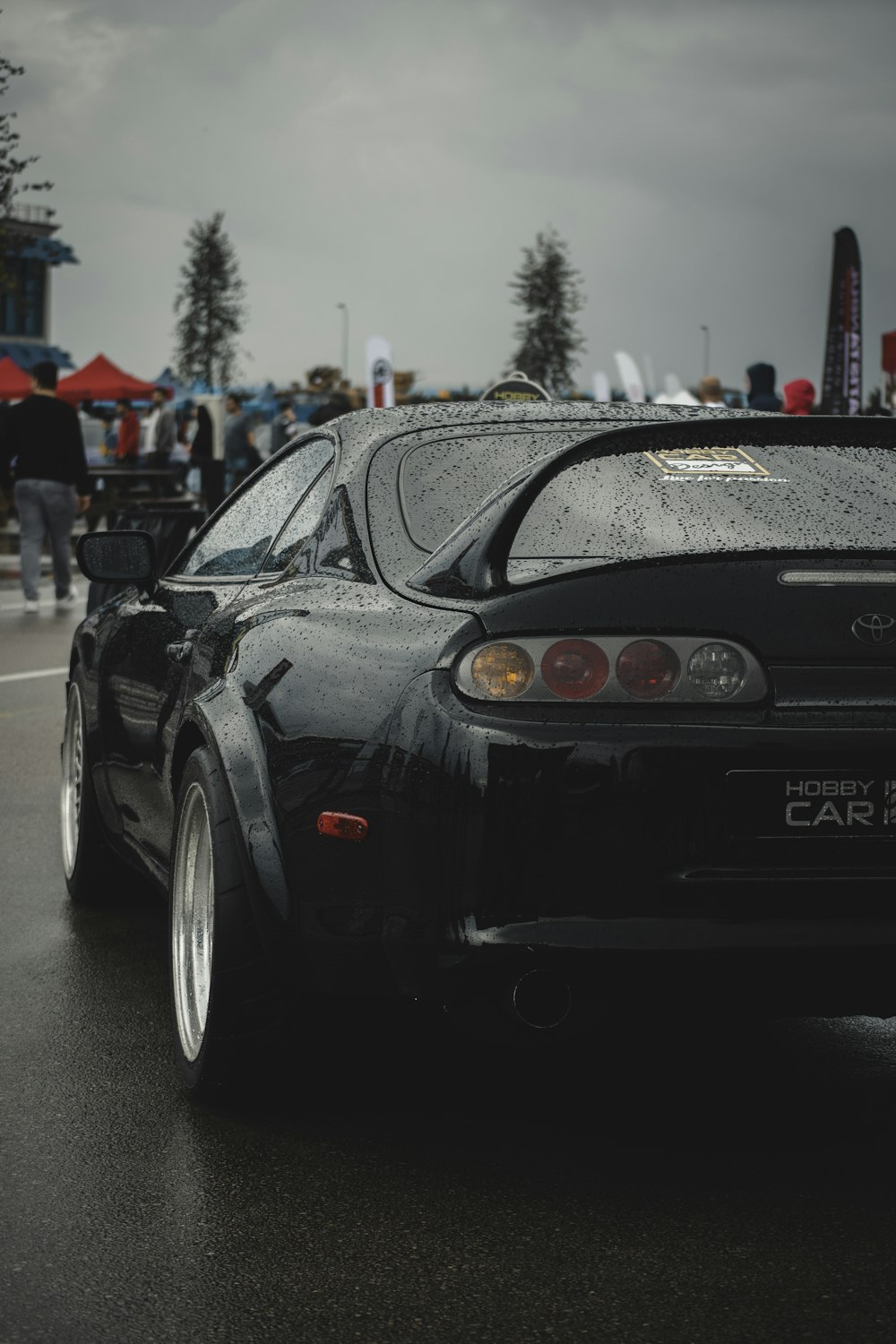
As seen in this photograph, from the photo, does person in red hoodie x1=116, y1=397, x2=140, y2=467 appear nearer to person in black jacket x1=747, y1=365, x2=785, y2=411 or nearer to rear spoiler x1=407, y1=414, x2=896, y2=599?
person in black jacket x1=747, y1=365, x2=785, y2=411

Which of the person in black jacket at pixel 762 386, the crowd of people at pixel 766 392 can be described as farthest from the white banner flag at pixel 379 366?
the person in black jacket at pixel 762 386

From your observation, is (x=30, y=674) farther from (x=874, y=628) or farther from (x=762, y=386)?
(x=874, y=628)

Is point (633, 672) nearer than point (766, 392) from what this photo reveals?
Yes

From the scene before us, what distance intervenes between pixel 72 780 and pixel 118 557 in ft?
3.52

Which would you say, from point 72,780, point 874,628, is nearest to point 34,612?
point 72,780

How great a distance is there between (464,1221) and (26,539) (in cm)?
1427

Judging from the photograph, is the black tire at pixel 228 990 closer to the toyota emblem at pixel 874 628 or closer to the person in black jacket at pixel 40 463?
the toyota emblem at pixel 874 628

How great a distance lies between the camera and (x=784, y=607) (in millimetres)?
3332

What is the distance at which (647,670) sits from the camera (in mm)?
3291

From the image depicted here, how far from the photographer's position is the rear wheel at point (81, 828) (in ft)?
18.6

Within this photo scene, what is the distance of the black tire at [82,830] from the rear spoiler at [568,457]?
2.23 meters

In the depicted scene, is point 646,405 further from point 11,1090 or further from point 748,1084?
point 11,1090

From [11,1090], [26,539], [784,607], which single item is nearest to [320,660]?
[784,607]

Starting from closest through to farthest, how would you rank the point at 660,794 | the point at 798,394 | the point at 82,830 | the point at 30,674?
the point at 660,794, the point at 82,830, the point at 30,674, the point at 798,394
